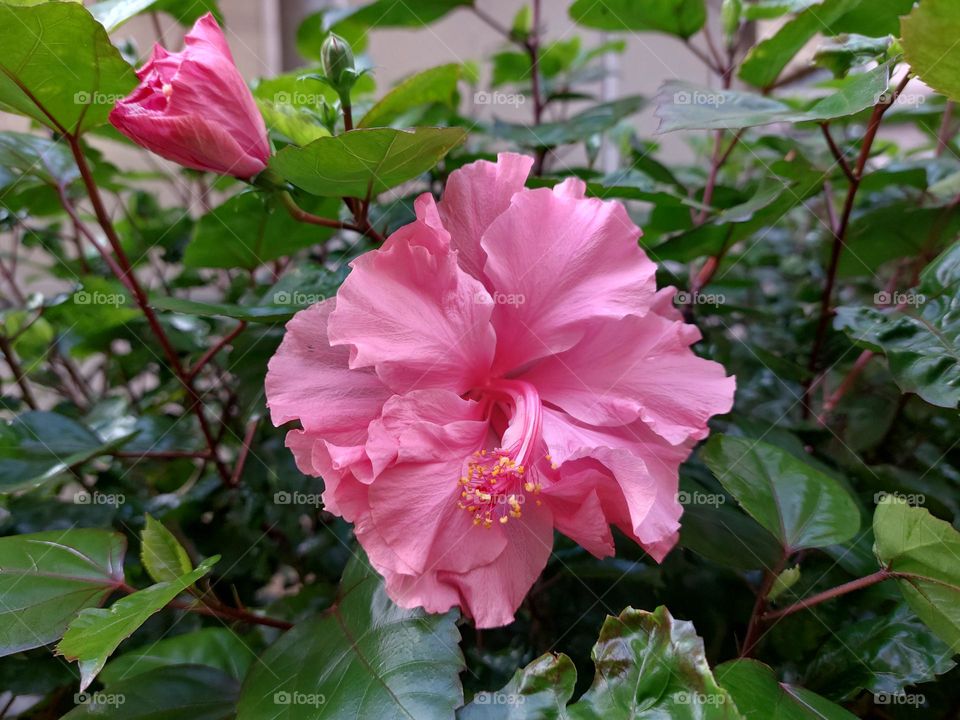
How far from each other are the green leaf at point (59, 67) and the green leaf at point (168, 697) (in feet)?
1.43

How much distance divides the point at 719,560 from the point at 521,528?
0.15m

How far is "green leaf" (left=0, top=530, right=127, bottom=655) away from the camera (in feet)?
1.53

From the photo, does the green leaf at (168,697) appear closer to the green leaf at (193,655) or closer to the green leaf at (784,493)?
the green leaf at (193,655)

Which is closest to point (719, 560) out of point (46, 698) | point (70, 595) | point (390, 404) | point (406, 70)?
point (390, 404)

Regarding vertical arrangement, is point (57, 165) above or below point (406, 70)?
above

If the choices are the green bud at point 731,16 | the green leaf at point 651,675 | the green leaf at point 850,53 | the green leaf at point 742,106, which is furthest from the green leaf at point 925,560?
the green bud at point 731,16

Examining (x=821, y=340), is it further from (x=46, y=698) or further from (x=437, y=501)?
(x=46, y=698)

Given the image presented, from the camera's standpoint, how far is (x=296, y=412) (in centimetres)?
46

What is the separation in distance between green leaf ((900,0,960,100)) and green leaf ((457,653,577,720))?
444 mm

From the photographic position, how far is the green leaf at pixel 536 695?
0.42m

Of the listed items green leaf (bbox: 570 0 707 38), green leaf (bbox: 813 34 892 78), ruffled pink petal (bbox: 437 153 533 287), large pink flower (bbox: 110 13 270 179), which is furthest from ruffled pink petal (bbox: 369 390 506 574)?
green leaf (bbox: 570 0 707 38)

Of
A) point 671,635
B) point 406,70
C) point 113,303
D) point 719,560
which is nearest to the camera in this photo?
point 671,635

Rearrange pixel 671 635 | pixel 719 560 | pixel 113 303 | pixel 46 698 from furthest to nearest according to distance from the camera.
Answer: pixel 113 303 < pixel 46 698 < pixel 719 560 < pixel 671 635

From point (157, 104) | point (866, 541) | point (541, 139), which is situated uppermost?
point (157, 104)
